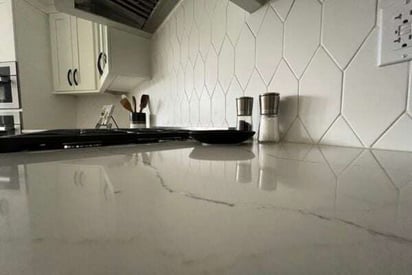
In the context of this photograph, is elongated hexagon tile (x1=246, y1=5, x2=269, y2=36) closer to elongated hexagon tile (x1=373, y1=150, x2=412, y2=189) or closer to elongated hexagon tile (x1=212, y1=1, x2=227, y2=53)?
elongated hexagon tile (x1=212, y1=1, x2=227, y2=53)

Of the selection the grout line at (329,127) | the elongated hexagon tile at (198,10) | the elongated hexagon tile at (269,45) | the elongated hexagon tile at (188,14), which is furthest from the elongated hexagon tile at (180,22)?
the grout line at (329,127)

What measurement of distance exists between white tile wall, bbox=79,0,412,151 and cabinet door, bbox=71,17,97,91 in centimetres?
128

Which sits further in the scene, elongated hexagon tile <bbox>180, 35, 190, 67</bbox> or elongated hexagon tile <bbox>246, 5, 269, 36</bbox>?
elongated hexagon tile <bbox>180, 35, 190, 67</bbox>

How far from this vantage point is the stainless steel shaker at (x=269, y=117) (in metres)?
0.72

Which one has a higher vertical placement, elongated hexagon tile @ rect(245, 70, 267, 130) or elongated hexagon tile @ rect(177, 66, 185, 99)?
elongated hexagon tile @ rect(177, 66, 185, 99)

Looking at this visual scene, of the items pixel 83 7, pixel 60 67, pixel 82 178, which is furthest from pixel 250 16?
pixel 60 67

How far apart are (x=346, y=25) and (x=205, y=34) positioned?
699 mm

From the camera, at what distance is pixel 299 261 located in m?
0.12

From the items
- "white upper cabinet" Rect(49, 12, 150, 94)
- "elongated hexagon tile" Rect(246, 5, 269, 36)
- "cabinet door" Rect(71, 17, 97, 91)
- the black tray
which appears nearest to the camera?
the black tray

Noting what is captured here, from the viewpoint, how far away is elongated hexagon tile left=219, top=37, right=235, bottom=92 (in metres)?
0.98

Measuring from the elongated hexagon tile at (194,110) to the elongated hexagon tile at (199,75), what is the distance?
4cm

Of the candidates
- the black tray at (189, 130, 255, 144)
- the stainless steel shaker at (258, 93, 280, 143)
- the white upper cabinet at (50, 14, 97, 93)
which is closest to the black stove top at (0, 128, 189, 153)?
the black tray at (189, 130, 255, 144)

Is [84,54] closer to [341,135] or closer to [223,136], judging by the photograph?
[223,136]

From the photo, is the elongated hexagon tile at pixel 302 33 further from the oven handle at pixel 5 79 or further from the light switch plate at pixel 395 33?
the oven handle at pixel 5 79
